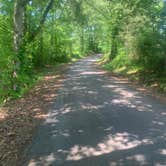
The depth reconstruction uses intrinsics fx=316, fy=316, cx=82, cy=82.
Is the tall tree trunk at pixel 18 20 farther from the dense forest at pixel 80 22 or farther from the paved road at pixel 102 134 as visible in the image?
the paved road at pixel 102 134

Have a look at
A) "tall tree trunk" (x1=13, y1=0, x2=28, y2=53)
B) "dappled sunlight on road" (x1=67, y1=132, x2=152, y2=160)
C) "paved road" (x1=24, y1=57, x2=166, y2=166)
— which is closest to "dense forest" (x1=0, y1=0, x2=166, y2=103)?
"tall tree trunk" (x1=13, y1=0, x2=28, y2=53)

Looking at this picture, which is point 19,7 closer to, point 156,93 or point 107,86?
point 107,86

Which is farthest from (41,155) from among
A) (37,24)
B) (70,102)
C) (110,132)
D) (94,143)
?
(37,24)

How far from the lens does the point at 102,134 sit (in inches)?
279

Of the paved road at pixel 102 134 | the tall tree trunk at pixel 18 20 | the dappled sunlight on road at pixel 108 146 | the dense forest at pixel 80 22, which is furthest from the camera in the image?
the tall tree trunk at pixel 18 20

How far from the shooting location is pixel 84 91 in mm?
13273

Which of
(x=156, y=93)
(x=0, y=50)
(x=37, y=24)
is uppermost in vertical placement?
(x=37, y=24)

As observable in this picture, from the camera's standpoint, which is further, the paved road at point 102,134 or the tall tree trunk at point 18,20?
the tall tree trunk at point 18,20

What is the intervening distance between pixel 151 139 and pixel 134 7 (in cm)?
1407

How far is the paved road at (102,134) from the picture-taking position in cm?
567

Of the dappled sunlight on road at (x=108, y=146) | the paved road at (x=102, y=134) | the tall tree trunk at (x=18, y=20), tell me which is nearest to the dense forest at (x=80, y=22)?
the tall tree trunk at (x=18, y=20)

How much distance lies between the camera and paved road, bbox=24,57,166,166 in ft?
18.6

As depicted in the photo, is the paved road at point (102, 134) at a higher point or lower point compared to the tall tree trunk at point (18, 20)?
lower

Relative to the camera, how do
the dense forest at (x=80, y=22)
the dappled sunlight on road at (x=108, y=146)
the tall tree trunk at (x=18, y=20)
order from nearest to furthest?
the dappled sunlight on road at (x=108, y=146) → the dense forest at (x=80, y=22) → the tall tree trunk at (x=18, y=20)
